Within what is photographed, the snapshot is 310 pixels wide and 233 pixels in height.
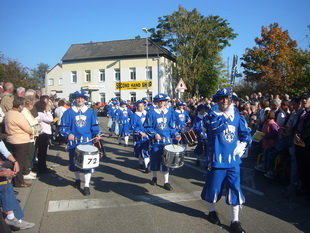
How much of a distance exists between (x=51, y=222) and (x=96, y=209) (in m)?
0.82

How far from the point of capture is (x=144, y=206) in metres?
5.08

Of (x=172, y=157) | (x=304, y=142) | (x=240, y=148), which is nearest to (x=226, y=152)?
(x=240, y=148)

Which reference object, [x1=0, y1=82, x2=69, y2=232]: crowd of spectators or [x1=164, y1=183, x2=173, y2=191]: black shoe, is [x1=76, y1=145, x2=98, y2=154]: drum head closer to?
[x1=0, y1=82, x2=69, y2=232]: crowd of spectators

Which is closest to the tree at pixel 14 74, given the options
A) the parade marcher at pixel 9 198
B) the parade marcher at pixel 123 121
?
the parade marcher at pixel 123 121

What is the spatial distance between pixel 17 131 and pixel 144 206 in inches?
125

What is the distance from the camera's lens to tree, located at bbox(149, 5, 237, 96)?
35562mm

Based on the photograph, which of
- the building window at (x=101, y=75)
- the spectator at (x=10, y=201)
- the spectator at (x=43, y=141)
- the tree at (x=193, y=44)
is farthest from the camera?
the building window at (x=101, y=75)

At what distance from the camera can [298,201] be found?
17.6 ft

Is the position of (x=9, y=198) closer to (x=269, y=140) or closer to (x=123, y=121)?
(x=269, y=140)

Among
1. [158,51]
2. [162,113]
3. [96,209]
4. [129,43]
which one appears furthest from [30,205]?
[129,43]

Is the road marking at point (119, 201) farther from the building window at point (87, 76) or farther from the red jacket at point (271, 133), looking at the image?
the building window at point (87, 76)

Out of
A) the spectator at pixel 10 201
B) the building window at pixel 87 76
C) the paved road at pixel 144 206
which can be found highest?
the building window at pixel 87 76

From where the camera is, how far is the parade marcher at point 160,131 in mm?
6117

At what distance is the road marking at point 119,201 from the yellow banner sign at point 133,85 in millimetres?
32029
